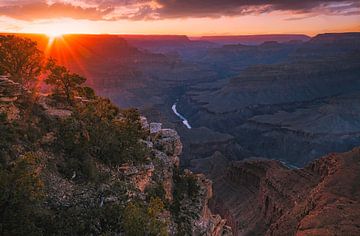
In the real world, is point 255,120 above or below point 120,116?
below

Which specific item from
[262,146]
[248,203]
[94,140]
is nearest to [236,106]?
[262,146]

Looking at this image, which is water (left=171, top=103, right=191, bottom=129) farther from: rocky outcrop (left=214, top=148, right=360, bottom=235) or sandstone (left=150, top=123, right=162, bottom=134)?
sandstone (left=150, top=123, right=162, bottom=134)

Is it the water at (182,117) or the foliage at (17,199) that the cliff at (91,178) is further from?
the water at (182,117)

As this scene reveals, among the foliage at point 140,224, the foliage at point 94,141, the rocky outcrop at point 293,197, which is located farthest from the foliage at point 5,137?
the rocky outcrop at point 293,197

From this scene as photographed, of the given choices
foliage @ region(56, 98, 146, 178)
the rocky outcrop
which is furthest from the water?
foliage @ region(56, 98, 146, 178)

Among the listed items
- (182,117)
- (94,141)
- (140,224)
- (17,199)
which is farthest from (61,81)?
(182,117)

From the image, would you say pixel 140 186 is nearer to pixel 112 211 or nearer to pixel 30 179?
pixel 112 211
